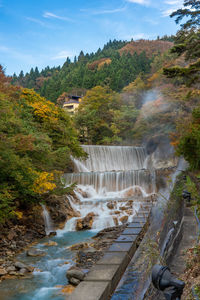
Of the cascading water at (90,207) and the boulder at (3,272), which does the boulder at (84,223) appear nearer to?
the cascading water at (90,207)

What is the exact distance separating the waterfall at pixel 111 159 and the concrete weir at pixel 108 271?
16543 mm

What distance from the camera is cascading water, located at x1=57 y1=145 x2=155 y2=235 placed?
12.4 m

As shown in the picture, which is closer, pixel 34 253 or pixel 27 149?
pixel 34 253

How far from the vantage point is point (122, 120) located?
32.1m

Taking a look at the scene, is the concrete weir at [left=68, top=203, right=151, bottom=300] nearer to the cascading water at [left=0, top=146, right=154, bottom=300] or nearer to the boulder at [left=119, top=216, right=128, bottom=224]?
the cascading water at [left=0, top=146, right=154, bottom=300]

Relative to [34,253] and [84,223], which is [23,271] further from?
[84,223]

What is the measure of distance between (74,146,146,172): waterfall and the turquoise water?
1361 cm

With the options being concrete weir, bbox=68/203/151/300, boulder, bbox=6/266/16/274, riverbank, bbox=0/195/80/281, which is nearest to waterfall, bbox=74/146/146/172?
riverbank, bbox=0/195/80/281

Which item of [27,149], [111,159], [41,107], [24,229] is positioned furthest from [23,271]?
[111,159]

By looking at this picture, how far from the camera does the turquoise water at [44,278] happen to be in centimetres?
542

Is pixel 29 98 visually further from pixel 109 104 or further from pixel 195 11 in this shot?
pixel 109 104

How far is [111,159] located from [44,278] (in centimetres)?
1952

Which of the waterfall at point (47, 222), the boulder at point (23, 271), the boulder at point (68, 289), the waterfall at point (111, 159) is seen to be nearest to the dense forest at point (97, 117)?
the waterfall at point (47, 222)

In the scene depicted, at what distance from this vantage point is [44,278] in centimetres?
623
